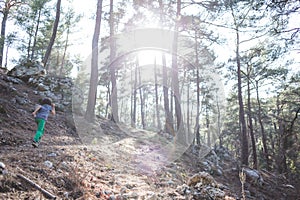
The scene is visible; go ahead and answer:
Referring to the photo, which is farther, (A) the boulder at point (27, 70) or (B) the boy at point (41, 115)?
(A) the boulder at point (27, 70)

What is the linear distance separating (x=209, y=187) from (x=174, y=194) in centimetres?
70

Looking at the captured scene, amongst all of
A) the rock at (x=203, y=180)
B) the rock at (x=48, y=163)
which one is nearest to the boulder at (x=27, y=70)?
the rock at (x=48, y=163)

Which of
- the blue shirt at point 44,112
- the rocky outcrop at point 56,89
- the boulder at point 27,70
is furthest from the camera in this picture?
the boulder at point 27,70

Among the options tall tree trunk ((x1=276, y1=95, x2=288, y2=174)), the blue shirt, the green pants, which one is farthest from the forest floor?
tall tree trunk ((x1=276, y1=95, x2=288, y2=174))

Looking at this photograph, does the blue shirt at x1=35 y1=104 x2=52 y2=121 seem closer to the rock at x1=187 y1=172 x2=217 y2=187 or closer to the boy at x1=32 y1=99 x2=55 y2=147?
the boy at x1=32 y1=99 x2=55 y2=147

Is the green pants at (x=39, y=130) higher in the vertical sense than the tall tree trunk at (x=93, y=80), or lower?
lower

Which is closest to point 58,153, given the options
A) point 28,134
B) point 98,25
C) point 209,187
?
point 28,134

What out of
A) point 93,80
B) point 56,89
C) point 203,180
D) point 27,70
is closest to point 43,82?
point 56,89

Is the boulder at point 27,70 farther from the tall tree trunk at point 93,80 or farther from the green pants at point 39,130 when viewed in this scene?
the green pants at point 39,130

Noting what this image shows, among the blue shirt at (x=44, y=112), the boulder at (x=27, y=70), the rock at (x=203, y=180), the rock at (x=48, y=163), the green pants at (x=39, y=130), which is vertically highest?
the boulder at (x=27, y=70)

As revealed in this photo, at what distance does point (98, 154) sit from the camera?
19.2ft

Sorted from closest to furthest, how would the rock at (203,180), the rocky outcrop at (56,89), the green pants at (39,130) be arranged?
the rock at (203,180) → the green pants at (39,130) → the rocky outcrop at (56,89)

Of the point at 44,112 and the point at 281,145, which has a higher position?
the point at 44,112

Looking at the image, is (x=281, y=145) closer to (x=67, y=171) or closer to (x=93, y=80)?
(x=93, y=80)
